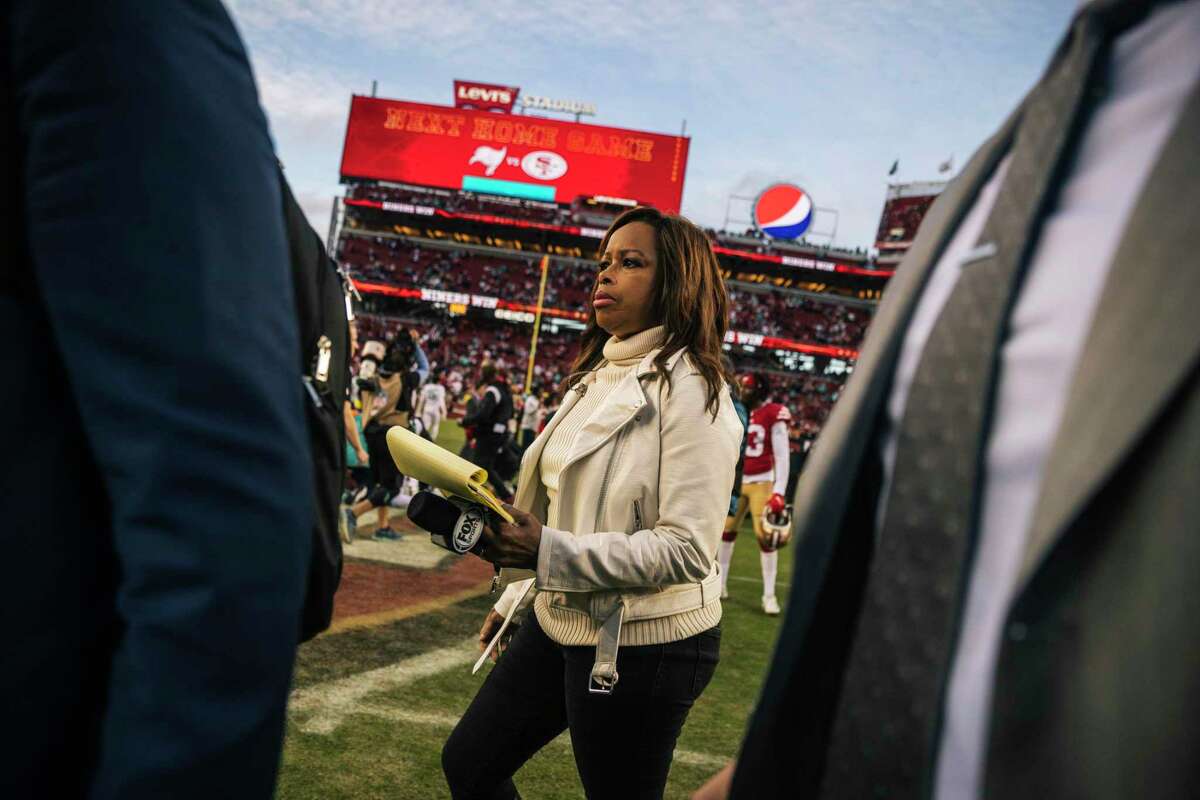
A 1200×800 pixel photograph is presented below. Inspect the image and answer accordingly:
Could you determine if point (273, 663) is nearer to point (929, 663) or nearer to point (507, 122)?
point (929, 663)

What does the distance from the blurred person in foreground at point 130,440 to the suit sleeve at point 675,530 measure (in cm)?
117

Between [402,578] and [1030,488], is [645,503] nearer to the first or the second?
[1030,488]

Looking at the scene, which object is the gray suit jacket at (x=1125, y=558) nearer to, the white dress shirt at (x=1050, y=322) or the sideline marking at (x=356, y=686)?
the white dress shirt at (x=1050, y=322)

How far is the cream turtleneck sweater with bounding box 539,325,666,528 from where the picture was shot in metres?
2.25

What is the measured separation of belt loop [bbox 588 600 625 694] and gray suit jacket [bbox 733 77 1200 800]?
4.45ft

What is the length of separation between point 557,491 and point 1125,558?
5.44ft

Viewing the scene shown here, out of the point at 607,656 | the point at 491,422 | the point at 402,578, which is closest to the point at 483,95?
the point at 491,422

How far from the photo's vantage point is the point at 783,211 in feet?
149

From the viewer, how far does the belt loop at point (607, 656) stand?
1932mm

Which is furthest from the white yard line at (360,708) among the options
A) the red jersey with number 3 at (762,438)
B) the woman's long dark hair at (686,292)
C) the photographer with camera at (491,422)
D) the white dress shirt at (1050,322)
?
the photographer with camera at (491,422)

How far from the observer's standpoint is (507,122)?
47.0 meters

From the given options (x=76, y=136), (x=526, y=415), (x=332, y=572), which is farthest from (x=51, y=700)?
(x=526, y=415)

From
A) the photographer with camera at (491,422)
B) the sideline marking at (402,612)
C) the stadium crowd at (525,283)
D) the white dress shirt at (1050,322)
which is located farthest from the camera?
the stadium crowd at (525,283)

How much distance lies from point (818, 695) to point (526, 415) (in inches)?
785
